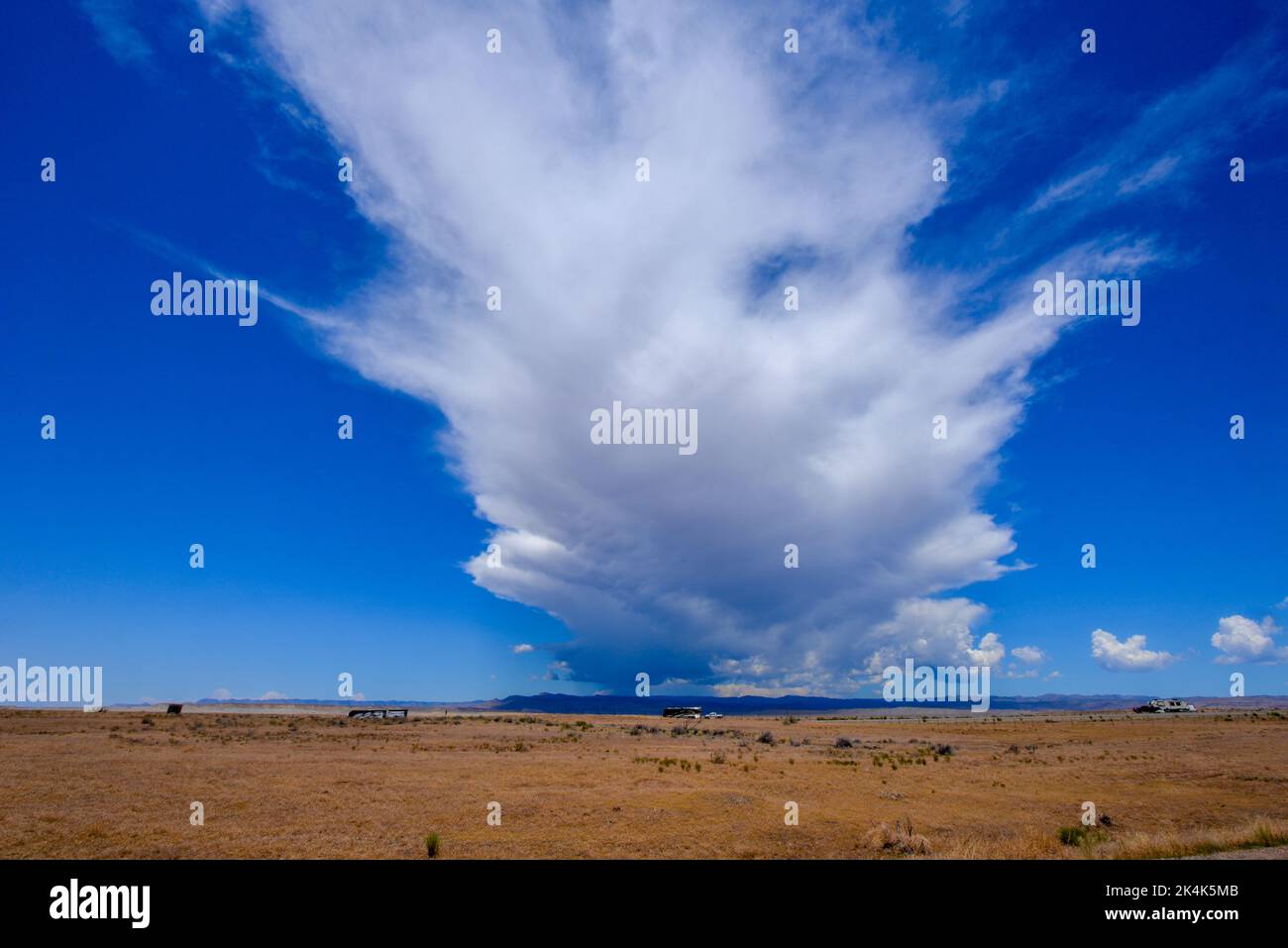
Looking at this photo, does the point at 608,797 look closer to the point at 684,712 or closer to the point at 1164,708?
the point at 684,712

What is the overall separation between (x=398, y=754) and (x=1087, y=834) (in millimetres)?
32914

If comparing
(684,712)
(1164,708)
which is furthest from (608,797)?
(1164,708)

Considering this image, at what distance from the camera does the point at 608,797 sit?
25.6 metres

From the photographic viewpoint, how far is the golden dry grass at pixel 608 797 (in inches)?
704

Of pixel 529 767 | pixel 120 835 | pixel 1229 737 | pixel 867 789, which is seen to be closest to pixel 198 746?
pixel 529 767

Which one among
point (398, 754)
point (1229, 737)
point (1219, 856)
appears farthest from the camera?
point (1229, 737)

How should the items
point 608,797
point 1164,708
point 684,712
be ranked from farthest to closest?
point 684,712 → point 1164,708 → point 608,797

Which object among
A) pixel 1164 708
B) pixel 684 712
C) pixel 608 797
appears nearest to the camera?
pixel 608 797

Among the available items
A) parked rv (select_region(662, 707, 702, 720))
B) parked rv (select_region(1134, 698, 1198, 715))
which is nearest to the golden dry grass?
parked rv (select_region(662, 707, 702, 720))

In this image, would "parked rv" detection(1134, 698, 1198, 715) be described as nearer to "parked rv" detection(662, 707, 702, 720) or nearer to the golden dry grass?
the golden dry grass

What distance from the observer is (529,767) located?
33750mm
